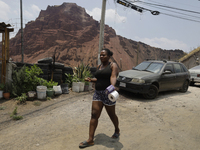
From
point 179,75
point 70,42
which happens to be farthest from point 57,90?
point 70,42

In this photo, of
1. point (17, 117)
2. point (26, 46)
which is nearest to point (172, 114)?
point (17, 117)

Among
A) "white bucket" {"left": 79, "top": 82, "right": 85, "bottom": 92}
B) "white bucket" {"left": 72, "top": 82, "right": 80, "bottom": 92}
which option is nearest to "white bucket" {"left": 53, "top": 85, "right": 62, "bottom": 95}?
"white bucket" {"left": 72, "top": 82, "right": 80, "bottom": 92}

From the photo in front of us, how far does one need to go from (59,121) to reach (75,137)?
1034mm

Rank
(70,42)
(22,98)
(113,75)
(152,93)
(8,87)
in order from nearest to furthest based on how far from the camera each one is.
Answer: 1. (113,75)
2. (22,98)
3. (8,87)
4. (152,93)
5. (70,42)

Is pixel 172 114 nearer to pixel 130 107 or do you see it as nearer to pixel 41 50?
pixel 130 107

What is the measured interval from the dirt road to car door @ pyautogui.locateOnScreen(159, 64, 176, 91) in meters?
1.27

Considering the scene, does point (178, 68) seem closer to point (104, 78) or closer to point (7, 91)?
point (104, 78)

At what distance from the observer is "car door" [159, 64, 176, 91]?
265 inches

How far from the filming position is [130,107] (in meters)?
5.27

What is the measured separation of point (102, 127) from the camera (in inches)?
141

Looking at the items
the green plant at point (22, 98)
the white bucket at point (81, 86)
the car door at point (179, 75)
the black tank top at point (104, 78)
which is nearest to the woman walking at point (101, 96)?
the black tank top at point (104, 78)

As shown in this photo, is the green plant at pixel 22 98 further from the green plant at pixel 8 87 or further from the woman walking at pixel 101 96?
the woman walking at pixel 101 96

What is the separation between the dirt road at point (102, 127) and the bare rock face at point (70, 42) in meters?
41.4

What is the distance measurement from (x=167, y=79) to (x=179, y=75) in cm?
116
